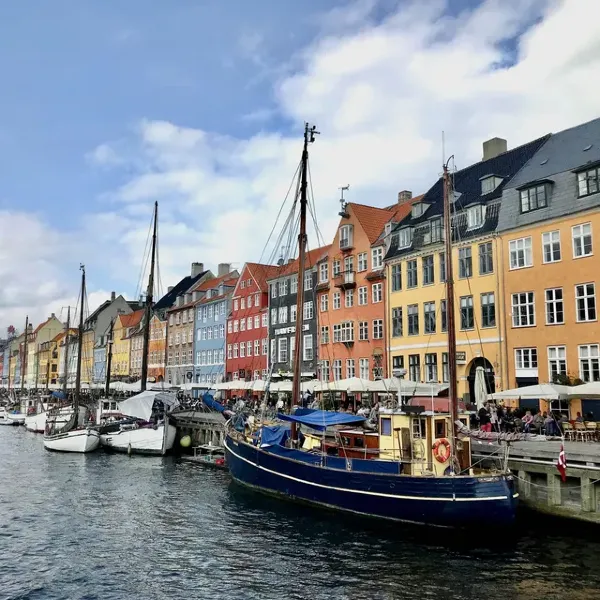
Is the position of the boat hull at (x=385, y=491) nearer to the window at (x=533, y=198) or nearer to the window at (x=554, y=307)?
the window at (x=554, y=307)

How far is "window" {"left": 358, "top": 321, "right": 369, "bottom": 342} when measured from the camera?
1903 inches

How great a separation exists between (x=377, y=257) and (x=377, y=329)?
5.49 metres

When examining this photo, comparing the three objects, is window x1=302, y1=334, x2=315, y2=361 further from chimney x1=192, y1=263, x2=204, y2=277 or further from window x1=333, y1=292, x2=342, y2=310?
chimney x1=192, y1=263, x2=204, y2=277

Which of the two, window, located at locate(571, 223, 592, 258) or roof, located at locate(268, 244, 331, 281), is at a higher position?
roof, located at locate(268, 244, 331, 281)

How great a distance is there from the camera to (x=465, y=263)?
39.7 metres

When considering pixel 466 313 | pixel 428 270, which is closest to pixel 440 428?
pixel 466 313

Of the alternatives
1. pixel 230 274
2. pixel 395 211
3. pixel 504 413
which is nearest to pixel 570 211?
pixel 504 413

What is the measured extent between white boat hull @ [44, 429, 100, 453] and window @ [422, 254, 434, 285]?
24.9 m

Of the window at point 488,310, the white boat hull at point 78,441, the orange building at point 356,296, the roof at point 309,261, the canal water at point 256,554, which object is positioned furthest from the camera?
the roof at point 309,261

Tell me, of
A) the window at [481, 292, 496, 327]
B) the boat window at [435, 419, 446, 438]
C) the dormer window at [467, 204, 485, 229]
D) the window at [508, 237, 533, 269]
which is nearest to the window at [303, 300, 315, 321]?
the dormer window at [467, 204, 485, 229]

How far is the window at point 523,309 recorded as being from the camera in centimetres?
3556

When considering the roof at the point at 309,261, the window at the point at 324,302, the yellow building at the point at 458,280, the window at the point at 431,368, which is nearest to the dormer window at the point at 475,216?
the yellow building at the point at 458,280

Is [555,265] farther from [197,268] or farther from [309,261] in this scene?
[197,268]

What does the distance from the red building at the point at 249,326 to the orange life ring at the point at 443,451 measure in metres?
40.5
